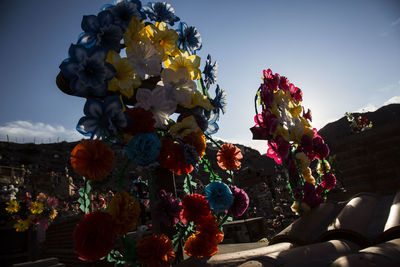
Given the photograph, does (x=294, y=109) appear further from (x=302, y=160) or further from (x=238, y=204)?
(x=238, y=204)

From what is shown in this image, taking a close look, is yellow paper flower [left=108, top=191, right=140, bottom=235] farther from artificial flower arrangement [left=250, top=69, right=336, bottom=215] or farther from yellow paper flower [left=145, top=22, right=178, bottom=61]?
artificial flower arrangement [left=250, top=69, right=336, bottom=215]

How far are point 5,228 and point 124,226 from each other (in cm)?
719

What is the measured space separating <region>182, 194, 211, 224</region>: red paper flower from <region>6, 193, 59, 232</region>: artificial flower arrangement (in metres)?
6.04

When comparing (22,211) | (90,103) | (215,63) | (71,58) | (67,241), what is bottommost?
(67,241)

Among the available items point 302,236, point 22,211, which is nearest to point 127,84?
point 302,236

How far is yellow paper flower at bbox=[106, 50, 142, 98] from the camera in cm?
123

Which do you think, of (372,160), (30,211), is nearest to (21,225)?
(30,211)

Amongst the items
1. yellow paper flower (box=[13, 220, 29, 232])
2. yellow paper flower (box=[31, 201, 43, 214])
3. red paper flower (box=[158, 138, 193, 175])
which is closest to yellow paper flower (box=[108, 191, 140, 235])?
red paper flower (box=[158, 138, 193, 175])

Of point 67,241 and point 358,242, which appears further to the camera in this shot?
point 67,241

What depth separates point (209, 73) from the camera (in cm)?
181

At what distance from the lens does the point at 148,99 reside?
1.30 m

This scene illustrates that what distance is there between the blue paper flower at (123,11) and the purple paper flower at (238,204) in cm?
120

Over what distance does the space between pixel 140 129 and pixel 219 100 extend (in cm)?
78

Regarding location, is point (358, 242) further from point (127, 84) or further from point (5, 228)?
point (5, 228)
